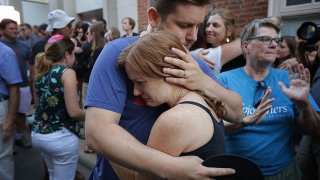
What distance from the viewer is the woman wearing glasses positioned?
1.88 metres

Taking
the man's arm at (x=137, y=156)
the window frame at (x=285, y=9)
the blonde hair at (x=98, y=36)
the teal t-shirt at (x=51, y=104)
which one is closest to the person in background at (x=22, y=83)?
the blonde hair at (x=98, y=36)

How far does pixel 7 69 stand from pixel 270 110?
2585 mm

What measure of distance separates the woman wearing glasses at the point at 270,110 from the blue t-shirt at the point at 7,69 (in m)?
2.20

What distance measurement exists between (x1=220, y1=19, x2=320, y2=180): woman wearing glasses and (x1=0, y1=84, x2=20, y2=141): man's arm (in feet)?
7.41

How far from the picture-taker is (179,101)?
3.69ft

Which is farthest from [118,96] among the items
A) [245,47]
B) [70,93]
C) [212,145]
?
[70,93]

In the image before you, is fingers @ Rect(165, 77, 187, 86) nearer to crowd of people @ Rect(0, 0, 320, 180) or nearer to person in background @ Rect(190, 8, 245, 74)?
crowd of people @ Rect(0, 0, 320, 180)

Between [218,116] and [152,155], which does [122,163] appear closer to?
[152,155]

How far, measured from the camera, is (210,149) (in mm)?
1071

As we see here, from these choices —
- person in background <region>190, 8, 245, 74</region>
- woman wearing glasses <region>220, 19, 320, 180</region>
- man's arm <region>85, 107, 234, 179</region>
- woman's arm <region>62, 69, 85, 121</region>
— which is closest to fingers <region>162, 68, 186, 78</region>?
man's arm <region>85, 107, 234, 179</region>

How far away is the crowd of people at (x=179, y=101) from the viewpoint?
3.35 ft

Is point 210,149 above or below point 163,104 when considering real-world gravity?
below

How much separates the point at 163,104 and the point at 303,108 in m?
1.13

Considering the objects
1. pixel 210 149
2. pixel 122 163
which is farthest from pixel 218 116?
pixel 122 163
